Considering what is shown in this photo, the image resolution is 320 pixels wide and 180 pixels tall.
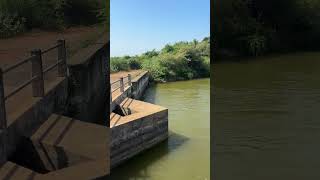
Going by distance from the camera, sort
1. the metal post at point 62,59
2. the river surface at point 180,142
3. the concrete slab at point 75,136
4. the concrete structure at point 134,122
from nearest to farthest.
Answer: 1. the concrete slab at point 75,136
2. the metal post at point 62,59
3. the river surface at point 180,142
4. the concrete structure at point 134,122

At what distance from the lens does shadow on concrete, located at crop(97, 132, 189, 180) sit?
4.75m

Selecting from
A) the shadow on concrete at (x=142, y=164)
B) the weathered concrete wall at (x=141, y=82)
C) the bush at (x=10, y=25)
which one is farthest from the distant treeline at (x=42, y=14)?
the shadow on concrete at (x=142, y=164)

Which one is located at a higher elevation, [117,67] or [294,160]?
[117,67]

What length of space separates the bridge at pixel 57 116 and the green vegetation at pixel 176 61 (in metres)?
0.86

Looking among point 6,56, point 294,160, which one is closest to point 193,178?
point 294,160

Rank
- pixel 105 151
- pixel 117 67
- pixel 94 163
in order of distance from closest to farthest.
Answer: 1. pixel 94 163
2. pixel 105 151
3. pixel 117 67

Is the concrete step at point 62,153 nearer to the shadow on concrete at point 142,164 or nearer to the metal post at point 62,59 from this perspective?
the metal post at point 62,59

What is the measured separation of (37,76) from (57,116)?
1.16 feet

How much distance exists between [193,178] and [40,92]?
1567 mm

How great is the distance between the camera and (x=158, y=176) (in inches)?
188

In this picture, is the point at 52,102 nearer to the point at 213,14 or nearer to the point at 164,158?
the point at 213,14

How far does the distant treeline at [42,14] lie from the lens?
132 inches

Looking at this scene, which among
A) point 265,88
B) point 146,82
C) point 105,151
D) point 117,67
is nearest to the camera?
point 105,151

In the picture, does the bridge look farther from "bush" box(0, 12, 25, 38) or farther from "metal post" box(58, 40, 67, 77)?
"bush" box(0, 12, 25, 38)
